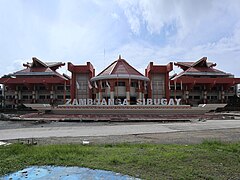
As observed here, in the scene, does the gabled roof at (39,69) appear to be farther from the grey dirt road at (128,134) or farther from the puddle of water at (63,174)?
the puddle of water at (63,174)

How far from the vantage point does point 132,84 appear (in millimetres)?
41000

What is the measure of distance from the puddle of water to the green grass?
227mm

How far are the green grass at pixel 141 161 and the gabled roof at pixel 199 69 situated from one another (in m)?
47.7

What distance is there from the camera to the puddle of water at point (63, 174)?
4766 mm

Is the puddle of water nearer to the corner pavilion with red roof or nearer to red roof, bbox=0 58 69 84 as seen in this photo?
the corner pavilion with red roof

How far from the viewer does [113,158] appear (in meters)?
5.97

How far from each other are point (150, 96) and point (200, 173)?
4073cm

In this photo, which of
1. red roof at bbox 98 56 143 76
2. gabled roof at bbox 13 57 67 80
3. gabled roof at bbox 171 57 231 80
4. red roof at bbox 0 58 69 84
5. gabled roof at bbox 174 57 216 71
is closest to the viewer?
red roof at bbox 98 56 143 76

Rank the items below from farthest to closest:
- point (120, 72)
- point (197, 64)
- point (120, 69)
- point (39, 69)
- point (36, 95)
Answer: point (197, 64) < point (39, 69) < point (36, 95) < point (120, 69) < point (120, 72)

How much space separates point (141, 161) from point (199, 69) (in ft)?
171

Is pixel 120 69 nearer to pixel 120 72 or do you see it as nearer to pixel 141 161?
pixel 120 72

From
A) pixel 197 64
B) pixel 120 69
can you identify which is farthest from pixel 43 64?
pixel 197 64

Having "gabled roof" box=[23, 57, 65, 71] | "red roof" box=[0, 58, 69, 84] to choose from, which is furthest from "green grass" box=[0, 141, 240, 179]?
"gabled roof" box=[23, 57, 65, 71]

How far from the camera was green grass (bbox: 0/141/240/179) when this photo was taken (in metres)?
4.84
